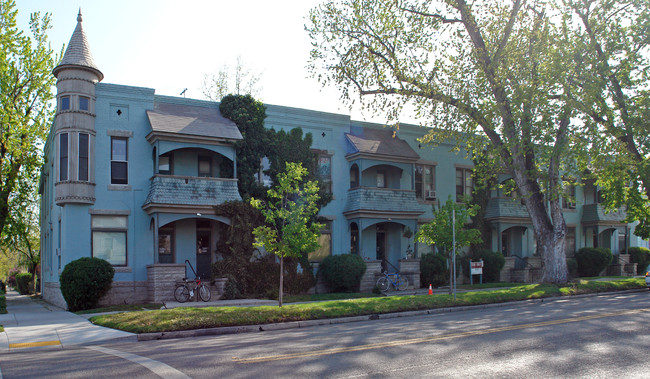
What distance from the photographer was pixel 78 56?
22.6m

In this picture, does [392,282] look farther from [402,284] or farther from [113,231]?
[113,231]

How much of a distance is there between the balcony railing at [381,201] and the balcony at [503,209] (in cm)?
567

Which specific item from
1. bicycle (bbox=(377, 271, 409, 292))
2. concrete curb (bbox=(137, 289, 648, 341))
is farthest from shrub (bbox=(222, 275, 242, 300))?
concrete curb (bbox=(137, 289, 648, 341))

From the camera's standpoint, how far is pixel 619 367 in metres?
7.99

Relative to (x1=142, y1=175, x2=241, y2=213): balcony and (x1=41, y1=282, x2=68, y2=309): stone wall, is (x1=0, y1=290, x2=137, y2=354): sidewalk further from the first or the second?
(x1=142, y1=175, x2=241, y2=213): balcony

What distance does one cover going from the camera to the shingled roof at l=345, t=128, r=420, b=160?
91.4ft

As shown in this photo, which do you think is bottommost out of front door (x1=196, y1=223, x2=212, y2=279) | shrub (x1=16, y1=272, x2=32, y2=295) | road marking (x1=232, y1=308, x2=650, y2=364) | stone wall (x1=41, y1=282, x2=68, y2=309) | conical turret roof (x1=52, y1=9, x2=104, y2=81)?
shrub (x1=16, y1=272, x2=32, y2=295)

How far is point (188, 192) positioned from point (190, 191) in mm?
100

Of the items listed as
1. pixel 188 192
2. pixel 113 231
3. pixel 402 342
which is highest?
pixel 188 192

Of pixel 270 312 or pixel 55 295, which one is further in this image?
pixel 55 295

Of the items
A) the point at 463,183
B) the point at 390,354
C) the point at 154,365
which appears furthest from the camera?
the point at 463,183

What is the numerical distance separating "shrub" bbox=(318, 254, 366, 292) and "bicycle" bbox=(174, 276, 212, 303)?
6.03 m

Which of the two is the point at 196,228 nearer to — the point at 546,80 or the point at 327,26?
the point at 327,26

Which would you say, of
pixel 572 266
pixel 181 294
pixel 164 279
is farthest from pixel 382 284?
pixel 572 266
